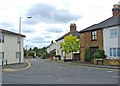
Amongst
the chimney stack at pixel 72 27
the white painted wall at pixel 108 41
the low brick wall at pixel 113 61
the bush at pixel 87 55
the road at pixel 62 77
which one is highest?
the chimney stack at pixel 72 27

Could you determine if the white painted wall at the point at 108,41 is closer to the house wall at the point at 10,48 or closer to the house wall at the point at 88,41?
the house wall at the point at 88,41

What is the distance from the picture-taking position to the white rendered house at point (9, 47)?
149 ft

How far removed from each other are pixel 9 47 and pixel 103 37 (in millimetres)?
16850

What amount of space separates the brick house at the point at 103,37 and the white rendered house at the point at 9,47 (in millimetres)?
12316

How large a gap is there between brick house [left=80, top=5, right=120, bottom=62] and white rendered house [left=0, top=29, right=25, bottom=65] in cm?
1232

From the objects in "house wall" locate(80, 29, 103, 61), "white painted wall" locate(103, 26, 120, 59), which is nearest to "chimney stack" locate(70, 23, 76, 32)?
"house wall" locate(80, 29, 103, 61)

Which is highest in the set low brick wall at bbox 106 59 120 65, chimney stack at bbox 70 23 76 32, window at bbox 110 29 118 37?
chimney stack at bbox 70 23 76 32

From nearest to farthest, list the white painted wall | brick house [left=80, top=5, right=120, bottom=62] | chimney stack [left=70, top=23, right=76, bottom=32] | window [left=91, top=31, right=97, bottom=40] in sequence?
1. the white painted wall
2. brick house [left=80, top=5, right=120, bottom=62]
3. window [left=91, top=31, right=97, bottom=40]
4. chimney stack [left=70, top=23, right=76, bottom=32]

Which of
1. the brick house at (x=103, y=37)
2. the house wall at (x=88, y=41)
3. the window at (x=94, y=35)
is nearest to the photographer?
the brick house at (x=103, y=37)

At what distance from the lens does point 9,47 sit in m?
47.8

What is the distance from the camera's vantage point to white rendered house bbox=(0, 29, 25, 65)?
4542 cm

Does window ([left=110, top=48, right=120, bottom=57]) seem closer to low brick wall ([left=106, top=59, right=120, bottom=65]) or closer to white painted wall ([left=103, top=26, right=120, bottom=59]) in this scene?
white painted wall ([left=103, top=26, right=120, bottom=59])

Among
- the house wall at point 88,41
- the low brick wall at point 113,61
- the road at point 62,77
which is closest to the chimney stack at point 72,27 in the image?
the house wall at point 88,41

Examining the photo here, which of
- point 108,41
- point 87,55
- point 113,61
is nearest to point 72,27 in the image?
point 87,55
